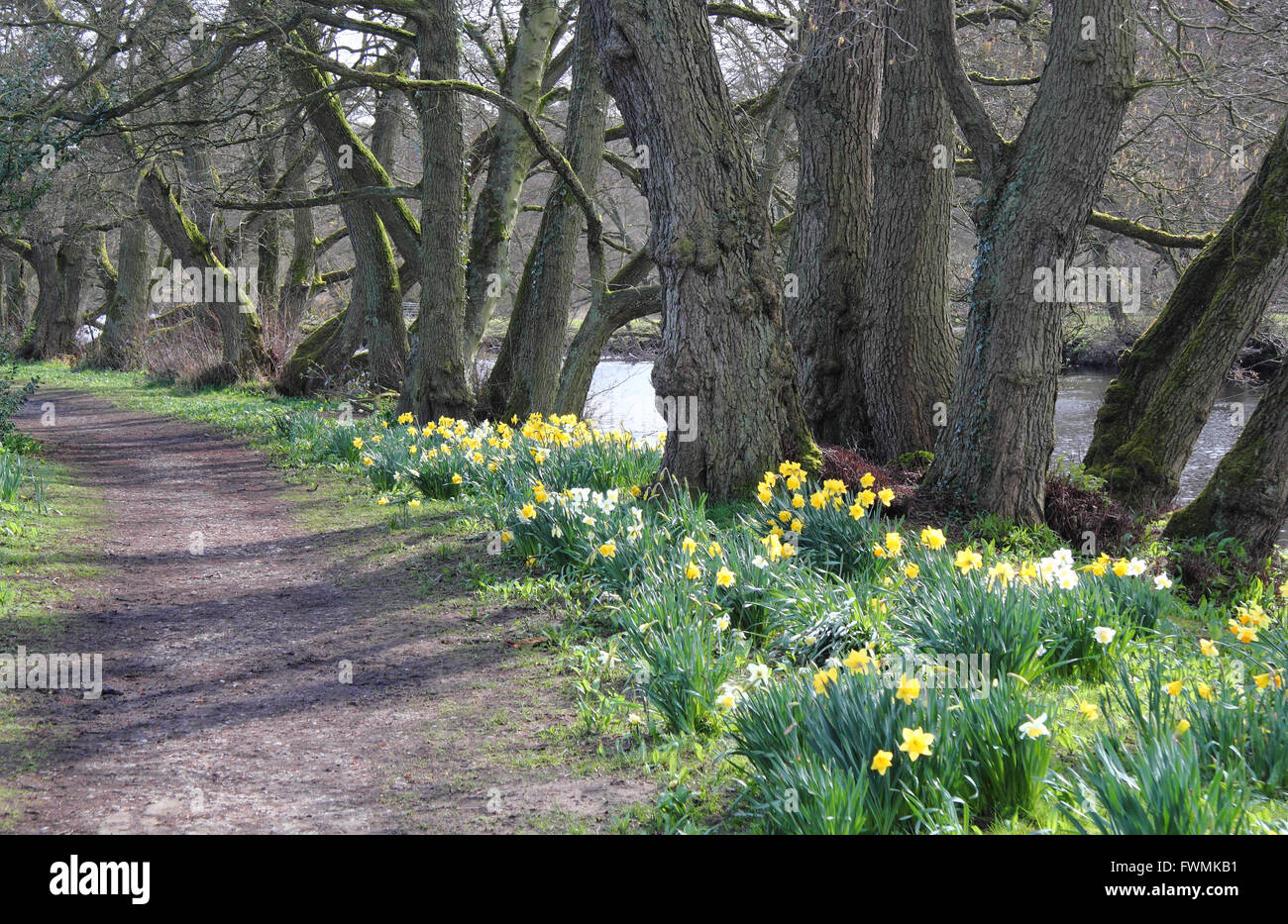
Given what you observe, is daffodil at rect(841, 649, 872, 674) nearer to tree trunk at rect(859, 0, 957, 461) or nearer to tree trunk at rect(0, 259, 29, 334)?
tree trunk at rect(859, 0, 957, 461)

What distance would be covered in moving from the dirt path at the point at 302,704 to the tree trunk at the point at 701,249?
184 cm

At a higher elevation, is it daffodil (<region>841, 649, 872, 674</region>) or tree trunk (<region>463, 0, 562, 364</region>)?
tree trunk (<region>463, 0, 562, 364</region>)

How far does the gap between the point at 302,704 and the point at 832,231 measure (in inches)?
247

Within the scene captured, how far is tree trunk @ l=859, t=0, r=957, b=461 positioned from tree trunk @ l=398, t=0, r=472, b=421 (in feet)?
15.0

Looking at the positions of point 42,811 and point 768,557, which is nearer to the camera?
point 42,811

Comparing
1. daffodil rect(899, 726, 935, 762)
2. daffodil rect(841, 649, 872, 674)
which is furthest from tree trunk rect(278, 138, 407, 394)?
daffodil rect(899, 726, 935, 762)

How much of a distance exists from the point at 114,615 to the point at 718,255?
398cm

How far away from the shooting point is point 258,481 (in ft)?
33.9

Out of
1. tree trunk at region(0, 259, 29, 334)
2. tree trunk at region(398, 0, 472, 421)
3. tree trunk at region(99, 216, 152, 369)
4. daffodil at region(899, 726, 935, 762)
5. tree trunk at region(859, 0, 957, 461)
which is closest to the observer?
daffodil at region(899, 726, 935, 762)

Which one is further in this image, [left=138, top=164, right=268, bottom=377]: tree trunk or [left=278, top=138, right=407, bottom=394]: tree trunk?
[left=138, top=164, right=268, bottom=377]: tree trunk

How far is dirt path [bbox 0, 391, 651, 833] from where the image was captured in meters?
3.36

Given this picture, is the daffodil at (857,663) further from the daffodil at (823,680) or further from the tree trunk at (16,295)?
the tree trunk at (16,295)
